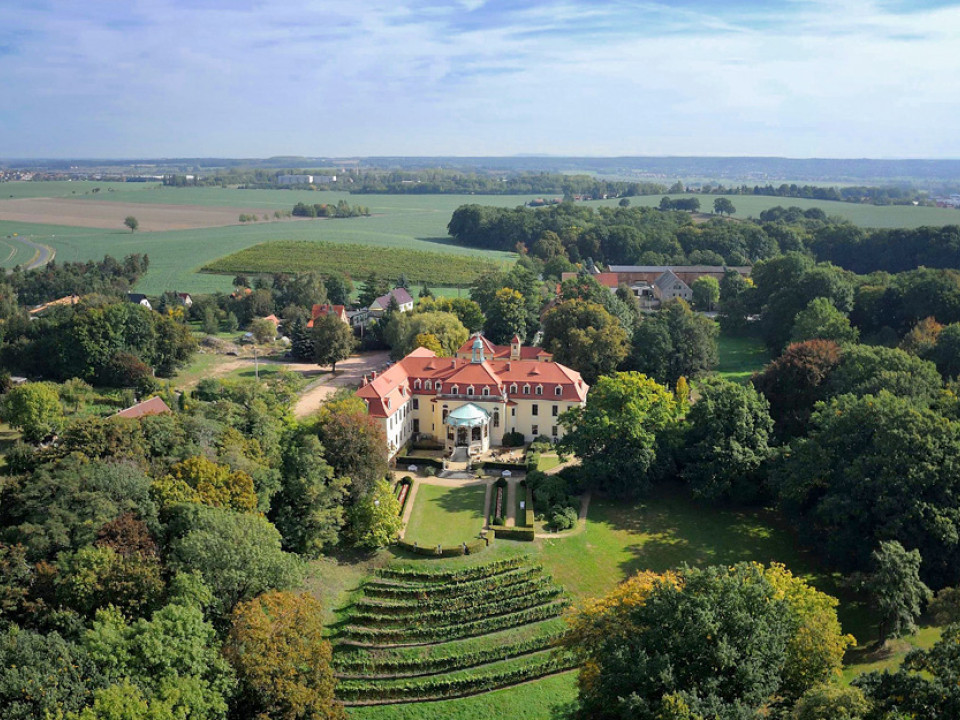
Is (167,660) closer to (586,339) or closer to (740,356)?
(586,339)

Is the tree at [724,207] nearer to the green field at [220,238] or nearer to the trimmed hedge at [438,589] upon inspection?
the green field at [220,238]

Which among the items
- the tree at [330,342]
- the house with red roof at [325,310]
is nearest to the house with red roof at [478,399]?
the tree at [330,342]

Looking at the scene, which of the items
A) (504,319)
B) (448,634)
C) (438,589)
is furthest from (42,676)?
(504,319)

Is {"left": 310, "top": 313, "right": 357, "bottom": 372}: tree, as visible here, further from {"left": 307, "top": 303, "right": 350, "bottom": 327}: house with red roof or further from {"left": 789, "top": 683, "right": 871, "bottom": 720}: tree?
{"left": 789, "top": 683, "right": 871, "bottom": 720}: tree

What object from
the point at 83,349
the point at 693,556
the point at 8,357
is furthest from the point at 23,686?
the point at 8,357

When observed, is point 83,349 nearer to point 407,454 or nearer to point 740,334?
point 407,454

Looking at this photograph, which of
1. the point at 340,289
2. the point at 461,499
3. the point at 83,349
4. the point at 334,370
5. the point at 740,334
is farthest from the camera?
the point at 340,289

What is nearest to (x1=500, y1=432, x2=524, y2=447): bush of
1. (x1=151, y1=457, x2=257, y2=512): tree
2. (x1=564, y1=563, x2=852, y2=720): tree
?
(x1=151, y1=457, x2=257, y2=512): tree
